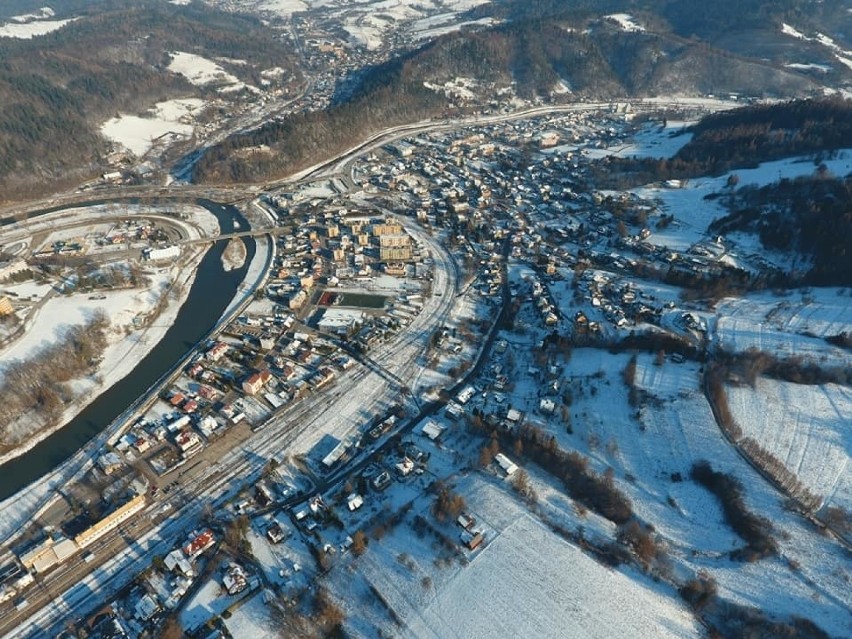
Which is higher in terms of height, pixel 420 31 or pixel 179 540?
pixel 420 31

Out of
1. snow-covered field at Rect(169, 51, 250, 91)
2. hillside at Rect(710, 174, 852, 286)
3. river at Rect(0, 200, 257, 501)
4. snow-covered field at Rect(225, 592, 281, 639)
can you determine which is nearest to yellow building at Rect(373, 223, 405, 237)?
river at Rect(0, 200, 257, 501)

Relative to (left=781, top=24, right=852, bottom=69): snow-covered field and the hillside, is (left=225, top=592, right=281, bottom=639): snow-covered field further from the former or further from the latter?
(left=781, top=24, right=852, bottom=69): snow-covered field

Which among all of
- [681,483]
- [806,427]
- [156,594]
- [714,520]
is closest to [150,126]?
[156,594]

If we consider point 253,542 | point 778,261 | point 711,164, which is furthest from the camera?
point 711,164

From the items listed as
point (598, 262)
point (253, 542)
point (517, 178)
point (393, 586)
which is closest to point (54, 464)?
point (253, 542)

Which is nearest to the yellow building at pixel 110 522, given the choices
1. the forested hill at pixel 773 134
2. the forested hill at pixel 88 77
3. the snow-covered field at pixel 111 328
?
the snow-covered field at pixel 111 328

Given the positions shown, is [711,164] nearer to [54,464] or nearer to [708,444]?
[708,444]

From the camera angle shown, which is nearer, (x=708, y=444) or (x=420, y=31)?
(x=708, y=444)
